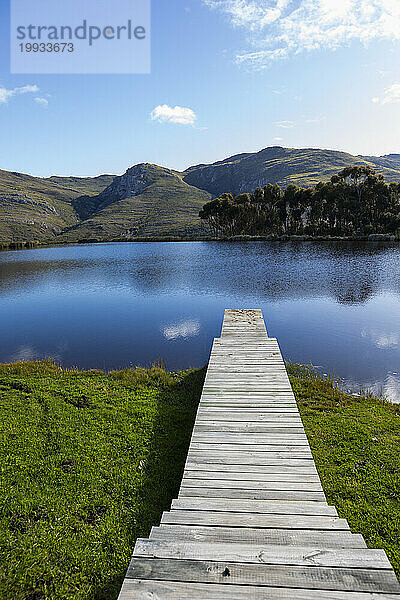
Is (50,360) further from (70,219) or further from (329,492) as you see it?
(70,219)

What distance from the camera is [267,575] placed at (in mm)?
3514

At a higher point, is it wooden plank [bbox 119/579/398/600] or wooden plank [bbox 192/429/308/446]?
wooden plank [bbox 119/579/398/600]

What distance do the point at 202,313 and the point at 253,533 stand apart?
18882 mm

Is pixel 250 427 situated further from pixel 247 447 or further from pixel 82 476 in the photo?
pixel 82 476

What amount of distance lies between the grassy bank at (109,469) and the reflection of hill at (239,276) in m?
16.3

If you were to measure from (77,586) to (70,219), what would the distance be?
178 metres

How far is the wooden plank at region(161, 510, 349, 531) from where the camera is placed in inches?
173

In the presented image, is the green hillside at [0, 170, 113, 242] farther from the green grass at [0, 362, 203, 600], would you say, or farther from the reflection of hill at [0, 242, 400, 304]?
the green grass at [0, 362, 203, 600]

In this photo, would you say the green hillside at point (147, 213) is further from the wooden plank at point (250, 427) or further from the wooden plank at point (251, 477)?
the wooden plank at point (251, 477)

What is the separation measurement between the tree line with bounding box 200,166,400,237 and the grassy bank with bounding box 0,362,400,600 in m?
68.3

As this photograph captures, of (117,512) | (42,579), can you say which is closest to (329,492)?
(117,512)

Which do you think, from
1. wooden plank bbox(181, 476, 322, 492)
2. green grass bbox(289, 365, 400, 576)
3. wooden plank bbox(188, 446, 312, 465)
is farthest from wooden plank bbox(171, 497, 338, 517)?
green grass bbox(289, 365, 400, 576)

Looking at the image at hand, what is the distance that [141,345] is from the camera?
17.4 meters

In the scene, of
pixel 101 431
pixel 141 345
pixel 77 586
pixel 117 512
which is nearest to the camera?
pixel 77 586
